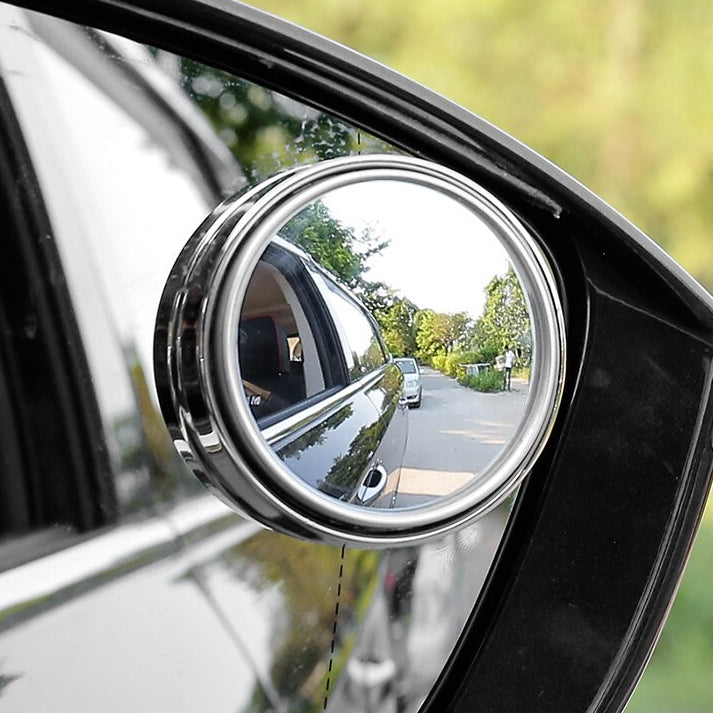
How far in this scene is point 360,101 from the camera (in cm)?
82

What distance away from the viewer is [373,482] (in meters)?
0.70

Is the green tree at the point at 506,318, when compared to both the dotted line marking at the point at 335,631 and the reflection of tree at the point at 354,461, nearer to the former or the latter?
the reflection of tree at the point at 354,461

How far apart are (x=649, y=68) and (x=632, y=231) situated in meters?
3.69

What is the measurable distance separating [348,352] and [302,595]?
0.78 feet

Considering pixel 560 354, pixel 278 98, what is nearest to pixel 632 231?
pixel 560 354

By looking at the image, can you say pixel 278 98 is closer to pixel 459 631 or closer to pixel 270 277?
pixel 270 277

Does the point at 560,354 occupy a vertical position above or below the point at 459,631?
above

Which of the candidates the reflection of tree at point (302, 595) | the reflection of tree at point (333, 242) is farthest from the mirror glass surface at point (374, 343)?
the reflection of tree at point (302, 595)

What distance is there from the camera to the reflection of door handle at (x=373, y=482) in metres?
0.70

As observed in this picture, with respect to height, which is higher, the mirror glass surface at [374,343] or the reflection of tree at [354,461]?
the mirror glass surface at [374,343]

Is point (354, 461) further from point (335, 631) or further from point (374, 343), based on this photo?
point (335, 631)

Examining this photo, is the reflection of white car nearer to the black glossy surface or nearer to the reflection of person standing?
the reflection of person standing

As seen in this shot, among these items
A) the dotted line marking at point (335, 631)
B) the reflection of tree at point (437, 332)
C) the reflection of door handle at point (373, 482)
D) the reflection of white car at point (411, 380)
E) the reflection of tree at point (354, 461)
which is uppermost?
the reflection of tree at point (437, 332)

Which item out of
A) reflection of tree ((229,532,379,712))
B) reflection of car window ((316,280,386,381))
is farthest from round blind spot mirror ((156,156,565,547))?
reflection of tree ((229,532,379,712))
